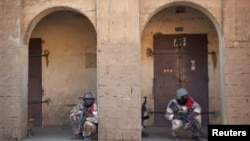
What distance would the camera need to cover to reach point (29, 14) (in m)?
9.80

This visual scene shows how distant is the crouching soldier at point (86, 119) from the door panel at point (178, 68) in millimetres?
2655

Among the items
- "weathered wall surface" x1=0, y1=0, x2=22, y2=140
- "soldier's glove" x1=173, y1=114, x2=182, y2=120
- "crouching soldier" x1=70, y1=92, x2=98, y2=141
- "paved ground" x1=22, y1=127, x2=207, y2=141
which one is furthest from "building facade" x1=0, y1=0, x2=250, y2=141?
"soldier's glove" x1=173, y1=114, x2=182, y2=120

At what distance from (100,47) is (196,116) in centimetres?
288

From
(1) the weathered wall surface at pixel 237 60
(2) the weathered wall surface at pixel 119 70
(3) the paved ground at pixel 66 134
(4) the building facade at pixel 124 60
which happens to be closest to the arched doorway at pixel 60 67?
(3) the paved ground at pixel 66 134

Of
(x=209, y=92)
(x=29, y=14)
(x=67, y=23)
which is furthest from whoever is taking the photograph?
(x=67, y=23)

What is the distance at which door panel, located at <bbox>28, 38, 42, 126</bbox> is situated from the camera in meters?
12.1

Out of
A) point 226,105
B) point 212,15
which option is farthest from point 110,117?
point 212,15

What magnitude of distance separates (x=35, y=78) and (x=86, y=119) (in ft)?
11.3

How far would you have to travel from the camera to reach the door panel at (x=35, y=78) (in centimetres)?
1209

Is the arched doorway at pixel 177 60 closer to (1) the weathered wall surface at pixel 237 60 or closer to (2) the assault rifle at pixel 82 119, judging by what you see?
(1) the weathered wall surface at pixel 237 60

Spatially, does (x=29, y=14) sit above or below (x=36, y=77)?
above

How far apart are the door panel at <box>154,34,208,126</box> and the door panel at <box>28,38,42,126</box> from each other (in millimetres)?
3639

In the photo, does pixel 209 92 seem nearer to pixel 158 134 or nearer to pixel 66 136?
pixel 158 134

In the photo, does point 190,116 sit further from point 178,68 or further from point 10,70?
point 10,70
